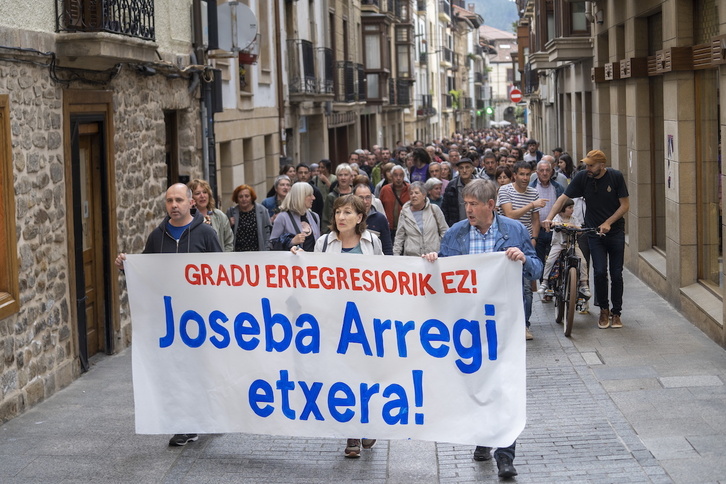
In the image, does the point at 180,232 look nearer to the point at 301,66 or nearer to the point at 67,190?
the point at 67,190

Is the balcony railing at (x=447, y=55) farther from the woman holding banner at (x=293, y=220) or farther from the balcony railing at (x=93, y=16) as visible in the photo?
the balcony railing at (x=93, y=16)

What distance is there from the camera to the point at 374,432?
7.15m

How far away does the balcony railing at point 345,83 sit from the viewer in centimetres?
3366

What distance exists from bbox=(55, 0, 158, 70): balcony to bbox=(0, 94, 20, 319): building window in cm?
131

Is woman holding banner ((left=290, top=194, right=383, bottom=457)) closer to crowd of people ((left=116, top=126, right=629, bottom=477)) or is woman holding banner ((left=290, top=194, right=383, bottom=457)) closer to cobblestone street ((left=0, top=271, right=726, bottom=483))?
crowd of people ((left=116, top=126, right=629, bottom=477))

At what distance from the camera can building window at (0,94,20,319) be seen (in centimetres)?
877

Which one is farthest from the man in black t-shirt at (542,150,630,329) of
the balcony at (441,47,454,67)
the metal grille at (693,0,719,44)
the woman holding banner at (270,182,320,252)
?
the balcony at (441,47,454,67)

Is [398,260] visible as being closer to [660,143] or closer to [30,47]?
[30,47]

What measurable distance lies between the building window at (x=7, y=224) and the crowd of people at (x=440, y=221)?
128cm

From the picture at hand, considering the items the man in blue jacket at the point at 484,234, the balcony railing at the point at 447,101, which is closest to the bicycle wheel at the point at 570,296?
the man in blue jacket at the point at 484,234

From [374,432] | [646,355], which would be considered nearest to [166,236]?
A: [374,432]

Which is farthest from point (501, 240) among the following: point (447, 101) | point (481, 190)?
point (447, 101)

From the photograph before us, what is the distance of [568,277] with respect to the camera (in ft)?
39.0

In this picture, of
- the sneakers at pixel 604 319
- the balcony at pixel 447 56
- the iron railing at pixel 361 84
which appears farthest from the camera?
the balcony at pixel 447 56
